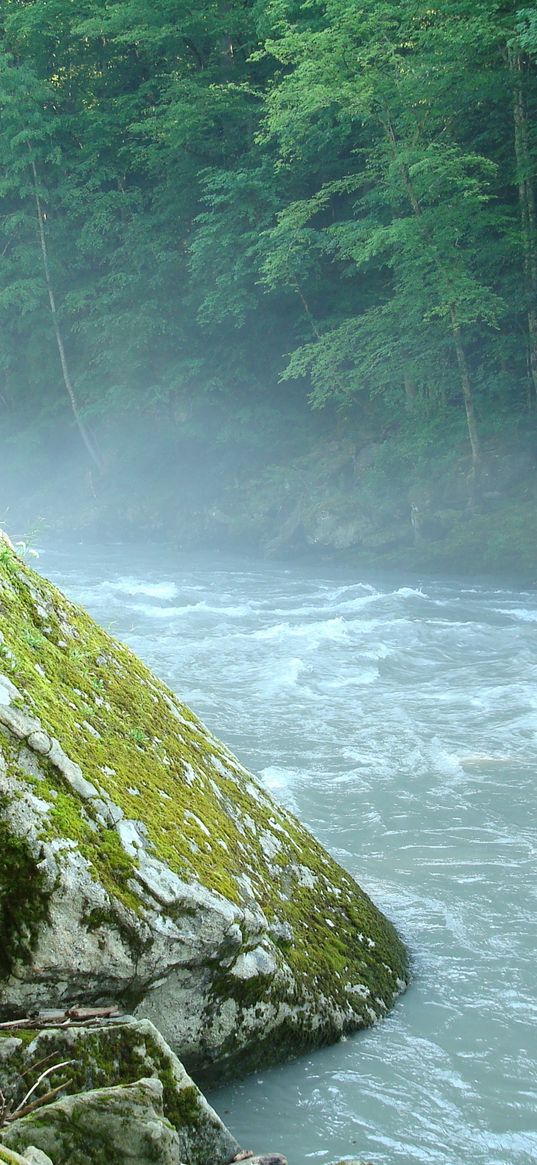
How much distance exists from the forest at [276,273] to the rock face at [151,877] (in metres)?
13.9

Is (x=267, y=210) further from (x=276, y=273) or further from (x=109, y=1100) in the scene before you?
(x=109, y=1100)

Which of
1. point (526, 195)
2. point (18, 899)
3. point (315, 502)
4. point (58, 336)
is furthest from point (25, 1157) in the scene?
point (58, 336)

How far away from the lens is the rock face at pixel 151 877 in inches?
122

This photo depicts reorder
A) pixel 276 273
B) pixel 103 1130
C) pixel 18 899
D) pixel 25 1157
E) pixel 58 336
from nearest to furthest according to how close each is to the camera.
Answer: pixel 25 1157 → pixel 103 1130 → pixel 18 899 → pixel 276 273 → pixel 58 336

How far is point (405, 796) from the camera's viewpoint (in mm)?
7570

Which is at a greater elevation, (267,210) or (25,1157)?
(267,210)

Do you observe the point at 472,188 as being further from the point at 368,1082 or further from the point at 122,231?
the point at 368,1082

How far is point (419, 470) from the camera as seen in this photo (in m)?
21.4

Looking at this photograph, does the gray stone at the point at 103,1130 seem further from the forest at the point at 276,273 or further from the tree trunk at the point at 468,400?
the tree trunk at the point at 468,400

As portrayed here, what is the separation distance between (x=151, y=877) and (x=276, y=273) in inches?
794

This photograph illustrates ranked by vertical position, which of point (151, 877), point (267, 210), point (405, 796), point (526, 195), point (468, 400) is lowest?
point (405, 796)

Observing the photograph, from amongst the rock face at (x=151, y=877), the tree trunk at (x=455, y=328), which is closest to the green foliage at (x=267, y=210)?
the tree trunk at (x=455, y=328)

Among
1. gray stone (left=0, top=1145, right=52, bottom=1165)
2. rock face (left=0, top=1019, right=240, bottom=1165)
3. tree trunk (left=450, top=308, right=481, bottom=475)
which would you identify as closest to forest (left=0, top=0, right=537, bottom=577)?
tree trunk (left=450, top=308, right=481, bottom=475)

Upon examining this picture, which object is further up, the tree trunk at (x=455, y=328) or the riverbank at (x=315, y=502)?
the tree trunk at (x=455, y=328)
